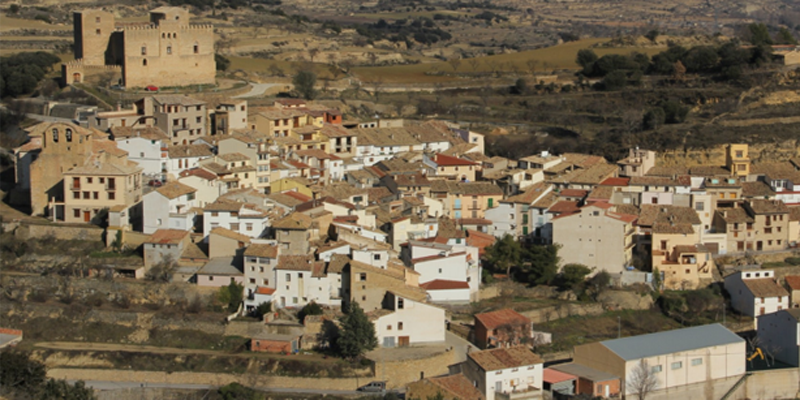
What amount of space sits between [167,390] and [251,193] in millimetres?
7873

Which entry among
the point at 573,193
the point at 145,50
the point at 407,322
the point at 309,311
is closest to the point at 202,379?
the point at 309,311

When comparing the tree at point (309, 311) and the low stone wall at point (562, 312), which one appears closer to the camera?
the tree at point (309, 311)

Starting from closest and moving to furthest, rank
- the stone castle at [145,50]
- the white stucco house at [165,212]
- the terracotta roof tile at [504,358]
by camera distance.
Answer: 1. the terracotta roof tile at [504,358]
2. the white stucco house at [165,212]
3. the stone castle at [145,50]

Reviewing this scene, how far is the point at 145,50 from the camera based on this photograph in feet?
146

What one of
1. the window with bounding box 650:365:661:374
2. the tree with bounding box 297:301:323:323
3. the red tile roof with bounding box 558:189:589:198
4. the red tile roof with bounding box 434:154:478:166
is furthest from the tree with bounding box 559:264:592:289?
the red tile roof with bounding box 434:154:478:166

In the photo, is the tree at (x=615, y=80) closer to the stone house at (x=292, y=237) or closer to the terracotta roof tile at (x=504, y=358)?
the stone house at (x=292, y=237)

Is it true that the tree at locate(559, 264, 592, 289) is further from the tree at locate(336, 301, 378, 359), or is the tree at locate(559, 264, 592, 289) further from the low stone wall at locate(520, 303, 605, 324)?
the tree at locate(336, 301, 378, 359)

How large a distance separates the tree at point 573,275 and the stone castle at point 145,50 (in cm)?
1824

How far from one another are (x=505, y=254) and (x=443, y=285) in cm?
254

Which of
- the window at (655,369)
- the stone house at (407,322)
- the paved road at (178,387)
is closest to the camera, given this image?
the paved road at (178,387)

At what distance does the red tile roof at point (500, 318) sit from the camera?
96.7ft

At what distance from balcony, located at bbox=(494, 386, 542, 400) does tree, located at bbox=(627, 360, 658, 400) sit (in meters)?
2.22

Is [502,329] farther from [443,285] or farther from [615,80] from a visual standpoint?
[615,80]

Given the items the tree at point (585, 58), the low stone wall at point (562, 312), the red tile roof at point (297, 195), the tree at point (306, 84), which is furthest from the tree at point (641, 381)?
the tree at point (585, 58)
